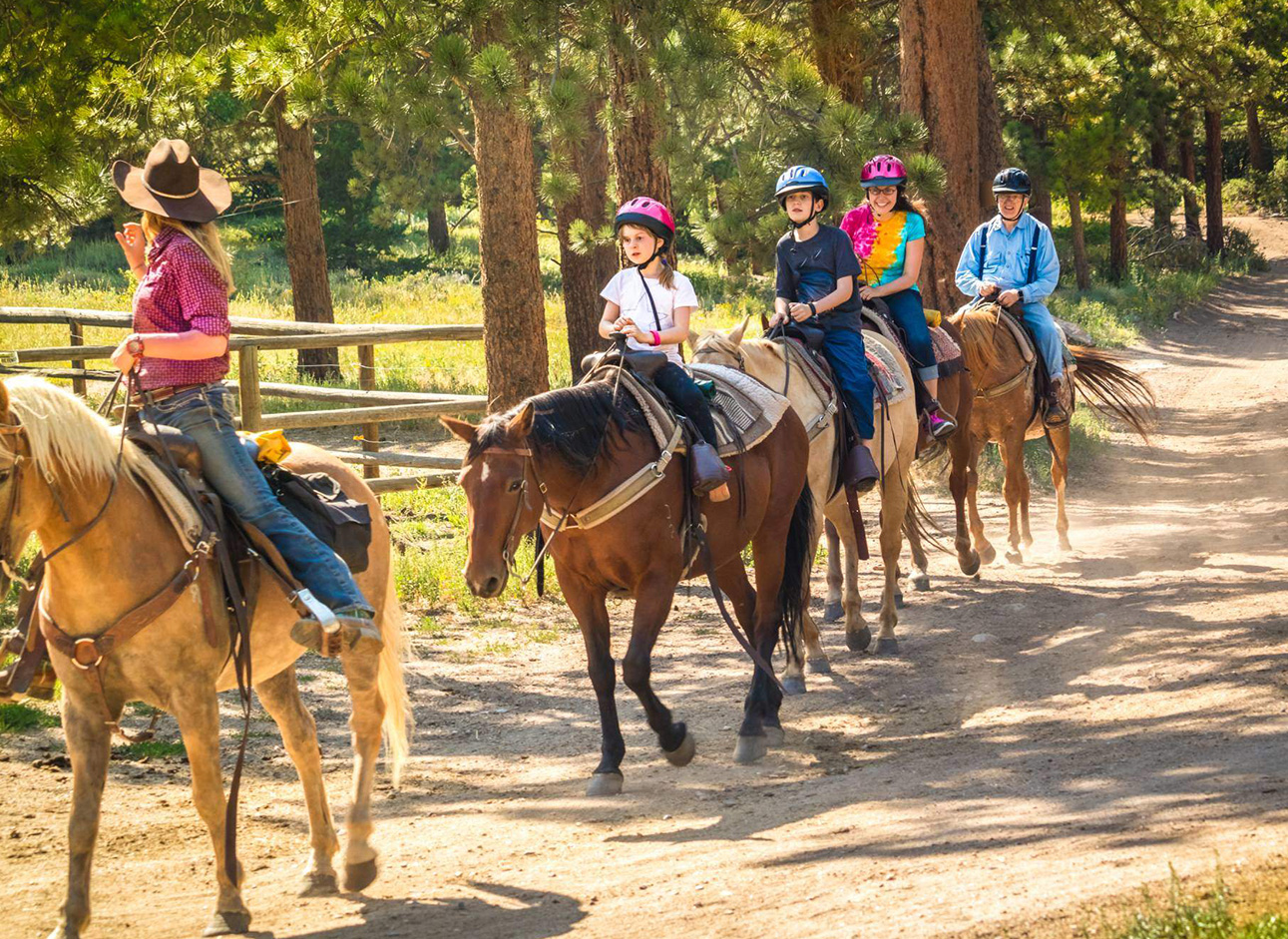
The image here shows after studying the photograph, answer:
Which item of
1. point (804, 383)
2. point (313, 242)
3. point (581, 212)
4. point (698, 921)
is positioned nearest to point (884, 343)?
point (804, 383)

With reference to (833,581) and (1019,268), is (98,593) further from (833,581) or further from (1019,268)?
(1019,268)

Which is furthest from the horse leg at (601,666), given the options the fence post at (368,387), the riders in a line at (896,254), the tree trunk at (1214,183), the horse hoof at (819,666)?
the tree trunk at (1214,183)

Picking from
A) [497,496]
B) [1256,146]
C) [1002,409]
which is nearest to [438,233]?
[1256,146]

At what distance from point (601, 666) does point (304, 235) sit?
53.3ft

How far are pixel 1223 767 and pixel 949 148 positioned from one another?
427 inches

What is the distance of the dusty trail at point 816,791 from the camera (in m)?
4.89

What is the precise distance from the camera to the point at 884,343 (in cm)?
964

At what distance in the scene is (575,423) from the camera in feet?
21.5

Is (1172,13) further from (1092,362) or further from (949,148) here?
(1092,362)

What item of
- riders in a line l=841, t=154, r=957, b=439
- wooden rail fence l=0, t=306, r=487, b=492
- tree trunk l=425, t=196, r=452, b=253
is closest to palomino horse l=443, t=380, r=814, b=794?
riders in a line l=841, t=154, r=957, b=439

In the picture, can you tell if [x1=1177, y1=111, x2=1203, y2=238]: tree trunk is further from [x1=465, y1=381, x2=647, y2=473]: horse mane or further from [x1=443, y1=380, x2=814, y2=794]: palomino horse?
[x1=465, y1=381, x2=647, y2=473]: horse mane

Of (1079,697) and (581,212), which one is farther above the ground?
(581,212)

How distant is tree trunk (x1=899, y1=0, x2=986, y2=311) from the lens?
15117 mm

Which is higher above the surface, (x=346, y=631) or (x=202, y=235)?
(x=202, y=235)
